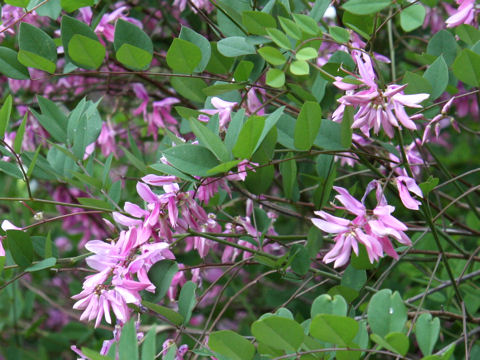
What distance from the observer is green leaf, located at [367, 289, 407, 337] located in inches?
23.3

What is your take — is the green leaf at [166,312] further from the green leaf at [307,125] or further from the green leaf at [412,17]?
the green leaf at [412,17]

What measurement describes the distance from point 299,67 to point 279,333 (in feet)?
0.92

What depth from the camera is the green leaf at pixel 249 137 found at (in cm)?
63

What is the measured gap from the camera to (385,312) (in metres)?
0.60

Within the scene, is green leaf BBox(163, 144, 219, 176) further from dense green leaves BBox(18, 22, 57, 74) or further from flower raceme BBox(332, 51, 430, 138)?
dense green leaves BBox(18, 22, 57, 74)

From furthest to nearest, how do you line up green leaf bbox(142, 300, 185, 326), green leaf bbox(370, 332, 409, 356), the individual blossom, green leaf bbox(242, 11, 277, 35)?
1. the individual blossom
2. green leaf bbox(242, 11, 277, 35)
3. green leaf bbox(142, 300, 185, 326)
4. green leaf bbox(370, 332, 409, 356)

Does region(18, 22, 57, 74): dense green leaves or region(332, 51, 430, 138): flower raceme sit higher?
region(18, 22, 57, 74): dense green leaves

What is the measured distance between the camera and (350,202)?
686 mm

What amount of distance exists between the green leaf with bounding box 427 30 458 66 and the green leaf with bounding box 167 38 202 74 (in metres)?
0.35

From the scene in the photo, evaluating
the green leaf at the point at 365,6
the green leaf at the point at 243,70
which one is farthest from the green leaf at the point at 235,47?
the green leaf at the point at 365,6

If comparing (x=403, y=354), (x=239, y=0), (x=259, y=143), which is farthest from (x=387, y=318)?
(x=239, y=0)

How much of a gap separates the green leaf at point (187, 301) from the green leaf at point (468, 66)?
0.38 meters

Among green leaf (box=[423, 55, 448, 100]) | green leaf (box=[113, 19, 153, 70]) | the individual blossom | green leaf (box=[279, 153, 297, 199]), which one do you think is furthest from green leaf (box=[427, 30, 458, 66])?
green leaf (box=[113, 19, 153, 70])

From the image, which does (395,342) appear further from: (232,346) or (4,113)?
(4,113)
